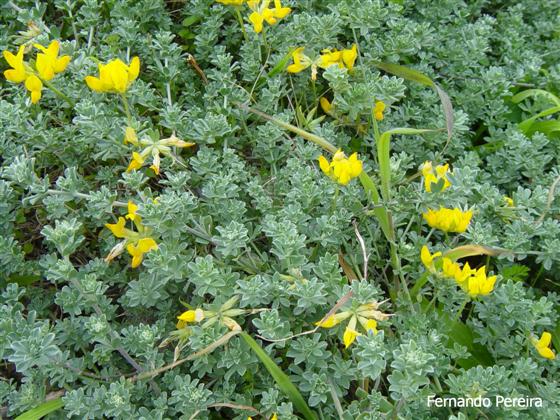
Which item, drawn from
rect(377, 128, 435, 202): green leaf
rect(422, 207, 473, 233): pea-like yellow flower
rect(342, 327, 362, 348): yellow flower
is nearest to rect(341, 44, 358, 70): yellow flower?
rect(377, 128, 435, 202): green leaf

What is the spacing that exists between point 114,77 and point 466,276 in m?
1.41

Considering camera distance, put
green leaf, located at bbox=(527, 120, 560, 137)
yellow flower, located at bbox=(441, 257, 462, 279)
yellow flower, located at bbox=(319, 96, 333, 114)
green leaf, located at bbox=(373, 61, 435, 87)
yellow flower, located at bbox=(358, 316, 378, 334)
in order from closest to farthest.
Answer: yellow flower, located at bbox=(358, 316, 378, 334), yellow flower, located at bbox=(441, 257, 462, 279), green leaf, located at bbox=(373, 61, 435, 87), yellow flower, located at bbox=(319, 96, 333, 114), green leaf, located at bbox=(527, 120, 560, 137)

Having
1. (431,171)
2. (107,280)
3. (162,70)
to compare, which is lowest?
(107,280)

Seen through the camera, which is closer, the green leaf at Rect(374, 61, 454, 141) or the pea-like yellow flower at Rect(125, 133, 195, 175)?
the pea-like yellow flower at Rect(125, 133, 195, 175)

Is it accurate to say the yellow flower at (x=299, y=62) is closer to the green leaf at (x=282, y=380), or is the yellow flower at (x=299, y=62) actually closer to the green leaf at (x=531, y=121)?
the green leaf at (x=531, y=121)

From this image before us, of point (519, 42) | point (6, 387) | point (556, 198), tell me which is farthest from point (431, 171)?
point (6, 387)

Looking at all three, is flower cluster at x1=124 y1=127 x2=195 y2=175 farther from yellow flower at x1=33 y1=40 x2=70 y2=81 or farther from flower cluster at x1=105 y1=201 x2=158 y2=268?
yellow flower at x1=33 y1=40 x2=70 y2=81

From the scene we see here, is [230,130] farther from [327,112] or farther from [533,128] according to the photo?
[533,128]

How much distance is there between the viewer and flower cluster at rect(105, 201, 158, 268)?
226 centimetres

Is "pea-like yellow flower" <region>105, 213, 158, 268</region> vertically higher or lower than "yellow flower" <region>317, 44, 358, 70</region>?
lower

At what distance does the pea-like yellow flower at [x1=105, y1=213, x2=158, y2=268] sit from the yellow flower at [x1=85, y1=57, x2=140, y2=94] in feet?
1.44

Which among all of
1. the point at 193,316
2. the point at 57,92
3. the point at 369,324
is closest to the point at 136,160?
the point at 57,92

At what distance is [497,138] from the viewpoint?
3.18 m

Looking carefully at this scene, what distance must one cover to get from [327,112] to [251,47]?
0.46 m
